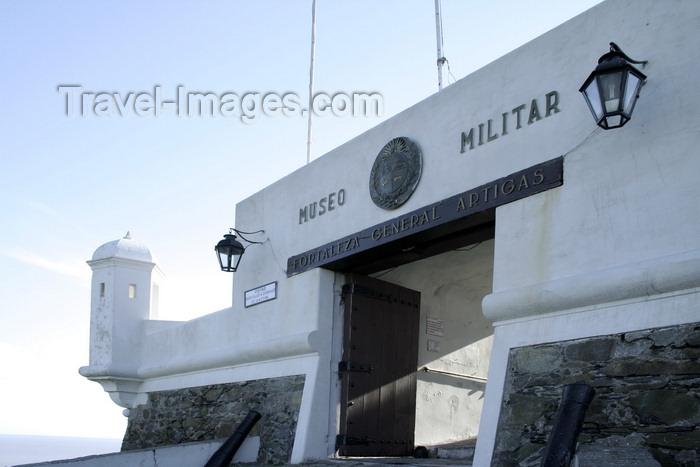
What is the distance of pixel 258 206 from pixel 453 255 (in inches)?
105

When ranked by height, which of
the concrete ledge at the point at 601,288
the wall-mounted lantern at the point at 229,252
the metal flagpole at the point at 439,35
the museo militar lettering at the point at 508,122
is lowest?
the concrete ledge at the point at 601,288

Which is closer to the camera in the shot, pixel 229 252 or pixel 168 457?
pixel 168 457

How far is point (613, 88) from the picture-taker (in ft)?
16.8

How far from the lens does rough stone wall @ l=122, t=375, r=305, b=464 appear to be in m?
8.28

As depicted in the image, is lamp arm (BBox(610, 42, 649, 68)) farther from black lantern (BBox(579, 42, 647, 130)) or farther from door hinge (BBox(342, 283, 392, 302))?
door hinge (BBox(342, 283, 392, 302))

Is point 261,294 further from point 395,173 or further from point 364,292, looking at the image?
point 395,173

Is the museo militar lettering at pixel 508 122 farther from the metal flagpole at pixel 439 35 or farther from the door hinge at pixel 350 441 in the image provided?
the door hinge at pixel 350 441

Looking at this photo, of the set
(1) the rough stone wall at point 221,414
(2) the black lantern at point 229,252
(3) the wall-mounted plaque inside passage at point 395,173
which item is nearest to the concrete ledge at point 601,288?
(3) the wall-mounted plaque inside passage at point 395,173

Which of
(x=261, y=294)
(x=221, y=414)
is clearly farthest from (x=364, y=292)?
(x=221, y=414)

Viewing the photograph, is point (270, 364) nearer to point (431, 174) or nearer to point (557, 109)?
point (431, 174)

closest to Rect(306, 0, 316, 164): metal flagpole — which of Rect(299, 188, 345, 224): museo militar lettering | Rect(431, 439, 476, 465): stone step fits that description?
Rect(299, 188, 345, 224): museo militar lettering

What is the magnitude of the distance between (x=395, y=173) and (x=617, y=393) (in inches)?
131

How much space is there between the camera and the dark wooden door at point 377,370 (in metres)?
8.19

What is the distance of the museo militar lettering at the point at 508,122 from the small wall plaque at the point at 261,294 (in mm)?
3316
